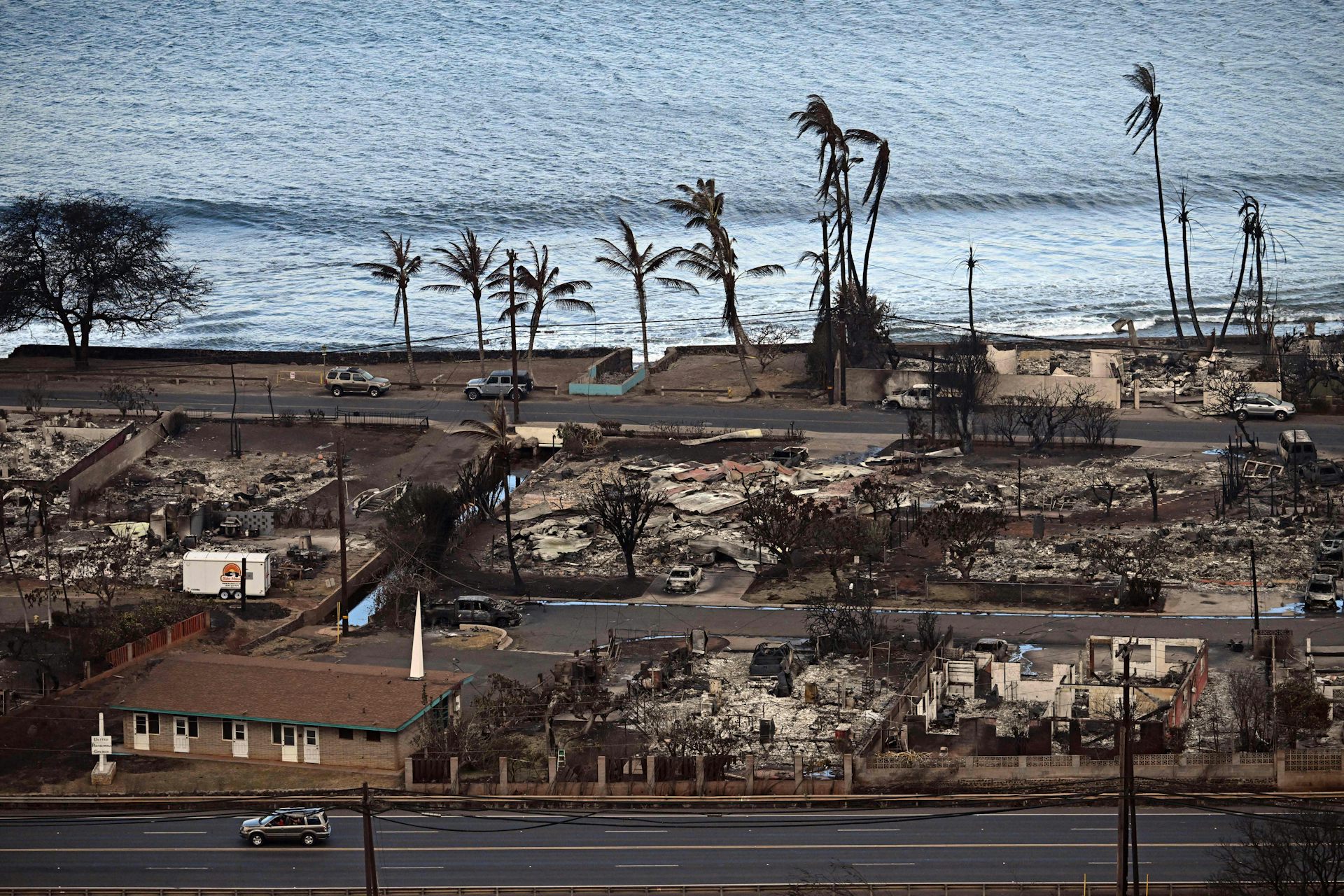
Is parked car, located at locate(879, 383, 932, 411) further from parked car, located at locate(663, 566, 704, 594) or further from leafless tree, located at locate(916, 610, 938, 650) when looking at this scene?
leafless tree, located at locate(916, 610, 938, 650)

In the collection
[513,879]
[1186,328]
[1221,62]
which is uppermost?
[1221,62]

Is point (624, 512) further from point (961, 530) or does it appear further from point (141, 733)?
point (141, 733)

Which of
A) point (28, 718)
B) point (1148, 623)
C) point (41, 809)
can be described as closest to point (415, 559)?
point (28, 718)

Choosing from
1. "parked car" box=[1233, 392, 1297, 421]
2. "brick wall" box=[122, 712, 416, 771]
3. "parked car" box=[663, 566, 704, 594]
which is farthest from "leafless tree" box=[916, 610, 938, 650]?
"parked car" box=[1233, 392, 1297, 421]

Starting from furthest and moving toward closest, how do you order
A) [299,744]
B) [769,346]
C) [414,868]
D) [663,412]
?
[769,346], [663,412], [299,744], [414,868]

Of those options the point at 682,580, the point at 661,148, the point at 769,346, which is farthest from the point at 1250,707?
the point at 661,148

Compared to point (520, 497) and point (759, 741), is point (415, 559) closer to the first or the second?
point (520, 497)

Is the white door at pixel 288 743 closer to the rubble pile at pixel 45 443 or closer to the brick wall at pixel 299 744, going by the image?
the brick wall at pixel 299 744
